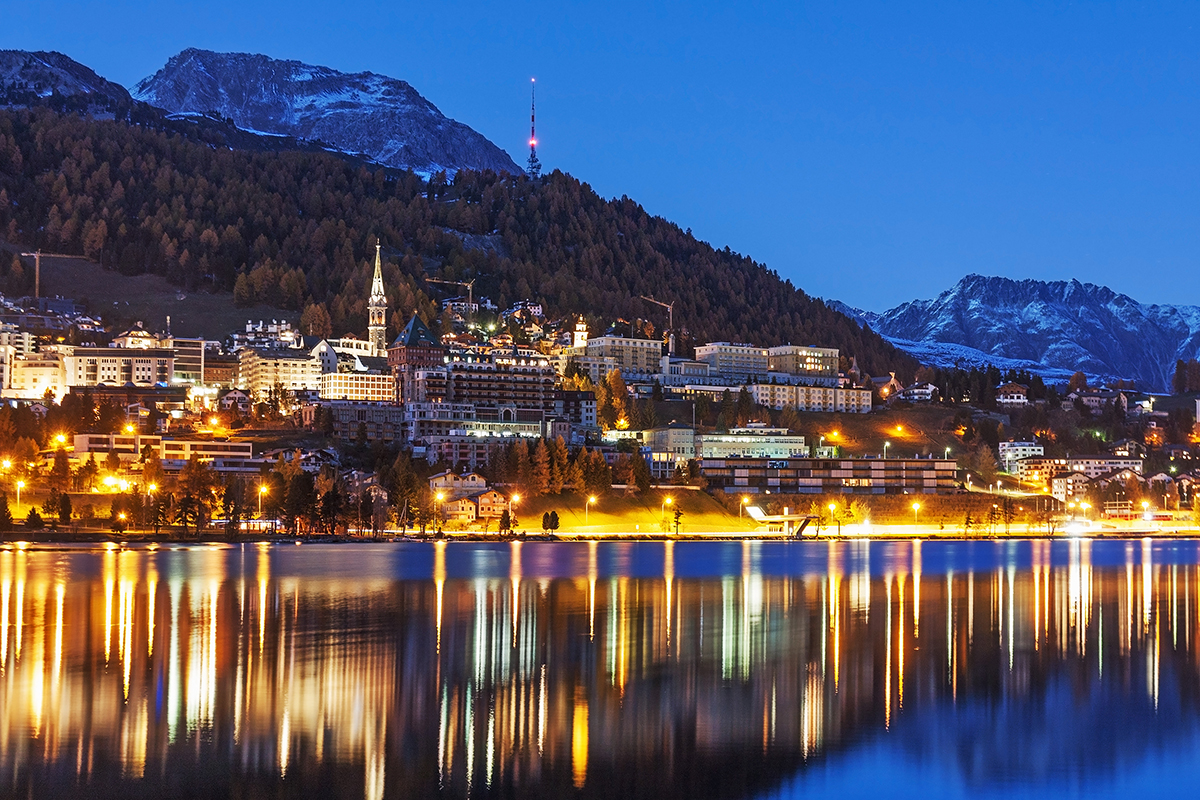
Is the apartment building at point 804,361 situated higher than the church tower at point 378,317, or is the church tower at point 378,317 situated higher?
the church tower at point 378,317

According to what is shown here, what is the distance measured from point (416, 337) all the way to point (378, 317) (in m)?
22.2

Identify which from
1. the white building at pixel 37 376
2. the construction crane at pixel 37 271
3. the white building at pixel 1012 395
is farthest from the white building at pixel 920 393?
the construction crane at pixel 37 271

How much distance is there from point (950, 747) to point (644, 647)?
11.6 meters

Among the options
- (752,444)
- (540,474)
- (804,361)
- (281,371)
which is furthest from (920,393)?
(540,474)

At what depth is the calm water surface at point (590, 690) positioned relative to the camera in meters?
18.6

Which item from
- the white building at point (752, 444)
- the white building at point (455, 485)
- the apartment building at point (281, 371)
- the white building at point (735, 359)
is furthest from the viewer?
the white building at point (735, 359)

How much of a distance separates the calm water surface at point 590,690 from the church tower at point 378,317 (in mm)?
131954

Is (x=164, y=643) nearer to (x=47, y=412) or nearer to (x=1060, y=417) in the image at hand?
(x=47, y=412)

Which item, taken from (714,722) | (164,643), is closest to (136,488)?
(164,643)

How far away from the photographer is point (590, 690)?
82.7 ft

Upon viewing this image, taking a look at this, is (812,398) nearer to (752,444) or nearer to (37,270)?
(752,444)

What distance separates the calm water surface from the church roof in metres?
115

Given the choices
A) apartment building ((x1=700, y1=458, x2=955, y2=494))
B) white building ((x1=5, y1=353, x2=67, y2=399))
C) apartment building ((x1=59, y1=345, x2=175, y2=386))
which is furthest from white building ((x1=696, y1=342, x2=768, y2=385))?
white building ((x1=5, y1=353, x2=67, y2=399))

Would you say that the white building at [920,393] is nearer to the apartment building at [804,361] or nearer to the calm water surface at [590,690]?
the apartment building at [804,361]
